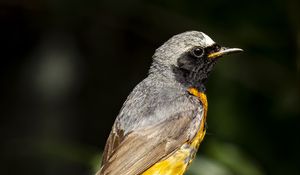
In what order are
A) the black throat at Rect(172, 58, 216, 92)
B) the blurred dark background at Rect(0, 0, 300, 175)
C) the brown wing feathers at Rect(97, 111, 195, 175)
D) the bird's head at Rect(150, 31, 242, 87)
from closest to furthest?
1. the brown wing feathers at Rect(97, 111, 195, 175)
2. the bird's head at Rect(150, 31, 242, 87)
3. the black throat at Rect(172, 58, 216, 92)
4. the blurred dark background at Rect(0, 0, 300, 175)

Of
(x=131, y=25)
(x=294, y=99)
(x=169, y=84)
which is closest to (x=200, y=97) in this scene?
(x=169, y=84)

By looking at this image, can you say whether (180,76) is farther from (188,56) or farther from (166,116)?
(166,116)

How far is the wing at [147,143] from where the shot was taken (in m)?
6.36

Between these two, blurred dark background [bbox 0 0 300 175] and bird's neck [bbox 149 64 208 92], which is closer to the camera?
bird's neck [bbox 149 64 208 92]

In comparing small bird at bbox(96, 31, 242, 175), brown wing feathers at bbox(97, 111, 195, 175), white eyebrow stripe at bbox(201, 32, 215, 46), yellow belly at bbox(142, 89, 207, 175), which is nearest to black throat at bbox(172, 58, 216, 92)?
small bird at bbox(96, 31, 242, 175)

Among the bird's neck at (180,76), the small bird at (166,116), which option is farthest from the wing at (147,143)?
the bird's neck at (180,76)

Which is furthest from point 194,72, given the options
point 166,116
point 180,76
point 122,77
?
point 122,77

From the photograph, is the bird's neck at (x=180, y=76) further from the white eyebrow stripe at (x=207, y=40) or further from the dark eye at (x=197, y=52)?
the white eyebrow stripe at (x=207, y=40)

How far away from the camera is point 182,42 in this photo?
22.1 feet

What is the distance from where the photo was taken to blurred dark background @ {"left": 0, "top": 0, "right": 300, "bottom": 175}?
7.45 meters

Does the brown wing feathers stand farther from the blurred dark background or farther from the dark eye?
the dark eye

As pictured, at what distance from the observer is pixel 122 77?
33.7ft

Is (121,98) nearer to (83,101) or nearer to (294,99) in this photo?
(83,101)

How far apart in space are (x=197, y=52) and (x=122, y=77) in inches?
136
